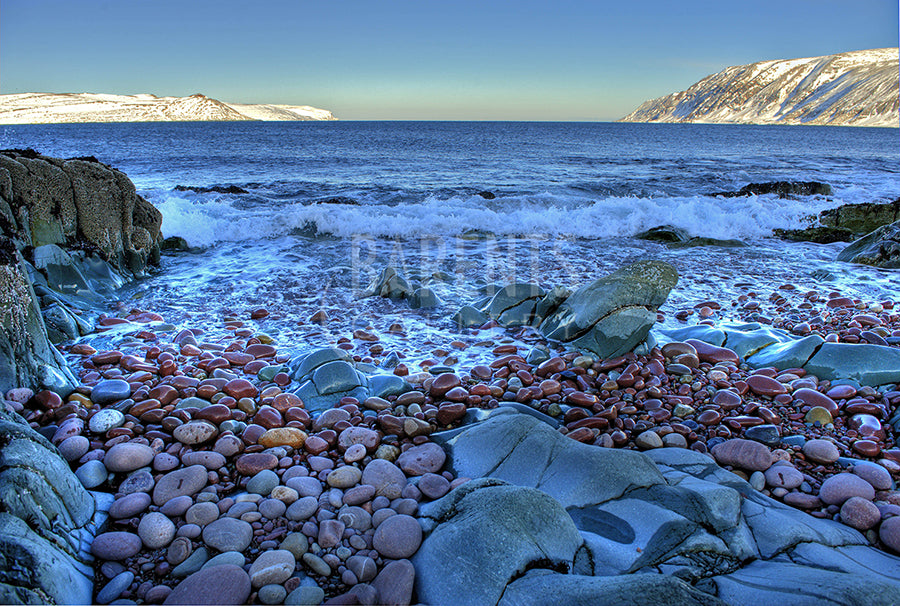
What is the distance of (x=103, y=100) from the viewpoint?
131 meters

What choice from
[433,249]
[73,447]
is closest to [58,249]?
[73,447]

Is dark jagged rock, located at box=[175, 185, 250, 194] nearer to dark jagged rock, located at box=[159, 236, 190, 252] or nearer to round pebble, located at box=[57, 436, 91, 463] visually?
dark jagged rock, located at box=[159, 236, 190, 252]

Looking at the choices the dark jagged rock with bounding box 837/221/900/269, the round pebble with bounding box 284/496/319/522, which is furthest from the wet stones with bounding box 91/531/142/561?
the dark jagged rock with bounding box 837/221/900/269

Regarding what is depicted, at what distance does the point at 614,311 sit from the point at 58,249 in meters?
6.79

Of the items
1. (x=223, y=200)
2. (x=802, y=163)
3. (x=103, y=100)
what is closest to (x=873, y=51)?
(x=802, y=163)

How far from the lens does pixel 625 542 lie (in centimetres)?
210

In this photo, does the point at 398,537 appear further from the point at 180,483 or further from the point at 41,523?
the point at 41,523

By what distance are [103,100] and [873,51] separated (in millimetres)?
270903

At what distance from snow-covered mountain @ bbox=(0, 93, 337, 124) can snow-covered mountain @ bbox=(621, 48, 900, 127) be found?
164 meters

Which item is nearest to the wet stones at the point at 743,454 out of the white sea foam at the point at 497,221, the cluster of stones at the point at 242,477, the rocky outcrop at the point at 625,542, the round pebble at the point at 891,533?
the rocky outcrop at the point at 625,542

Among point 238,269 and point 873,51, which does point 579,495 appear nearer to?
point 238,269

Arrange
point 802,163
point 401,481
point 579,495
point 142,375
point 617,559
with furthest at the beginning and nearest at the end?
point 802,163
point 142,375
point 401,481
point 579,495
point 617,559

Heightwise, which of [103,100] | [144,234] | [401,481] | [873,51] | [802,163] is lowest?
[401,481]

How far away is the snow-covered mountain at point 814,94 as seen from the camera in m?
132
